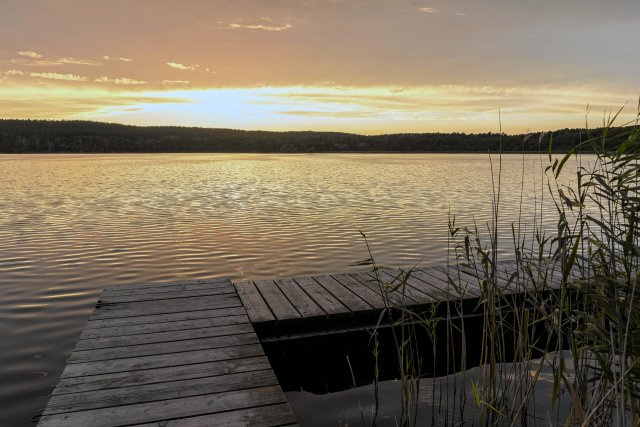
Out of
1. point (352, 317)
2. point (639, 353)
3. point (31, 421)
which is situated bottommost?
point (31, 421)

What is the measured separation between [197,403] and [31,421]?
63.3 inches

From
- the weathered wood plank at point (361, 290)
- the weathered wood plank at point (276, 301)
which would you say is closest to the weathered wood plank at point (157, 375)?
the weathered wood plank at point (276, 301)

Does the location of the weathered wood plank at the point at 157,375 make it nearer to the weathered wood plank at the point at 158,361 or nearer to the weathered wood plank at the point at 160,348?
the weathered wood plank at the point at 158,361

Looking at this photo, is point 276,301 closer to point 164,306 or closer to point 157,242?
point 164,306

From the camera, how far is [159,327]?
4.30 metres

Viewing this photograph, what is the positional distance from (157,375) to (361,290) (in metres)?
2.68

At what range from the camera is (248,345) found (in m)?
3.94

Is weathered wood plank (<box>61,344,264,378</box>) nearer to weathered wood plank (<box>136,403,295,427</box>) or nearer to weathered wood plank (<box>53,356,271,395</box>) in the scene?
weathered wood plank (<box>53,356,271,395</box>)

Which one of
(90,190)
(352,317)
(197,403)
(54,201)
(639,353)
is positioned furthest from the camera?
(90,190)

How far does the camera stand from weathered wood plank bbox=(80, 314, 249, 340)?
4133 mm

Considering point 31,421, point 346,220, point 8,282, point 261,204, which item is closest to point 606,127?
point 31,421

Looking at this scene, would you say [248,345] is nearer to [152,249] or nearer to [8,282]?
[8,282]

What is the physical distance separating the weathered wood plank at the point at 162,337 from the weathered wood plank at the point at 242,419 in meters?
1.19

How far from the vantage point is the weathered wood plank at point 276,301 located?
4711 millimetres
